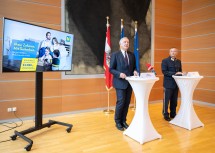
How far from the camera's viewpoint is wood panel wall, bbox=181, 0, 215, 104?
16.1 ft

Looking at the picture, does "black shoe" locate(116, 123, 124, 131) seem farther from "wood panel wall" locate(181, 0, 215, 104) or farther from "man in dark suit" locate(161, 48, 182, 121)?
"wood panel wall" locate(181, 0, 215, 104)

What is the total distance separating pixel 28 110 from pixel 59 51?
63.0 inches

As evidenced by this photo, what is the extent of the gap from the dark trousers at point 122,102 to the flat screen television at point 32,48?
1.05m

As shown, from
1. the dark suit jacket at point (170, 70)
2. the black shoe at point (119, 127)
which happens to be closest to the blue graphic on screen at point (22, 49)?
the black shoe at point (119, 127)

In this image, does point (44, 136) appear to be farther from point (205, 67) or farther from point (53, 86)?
point (205, 67)

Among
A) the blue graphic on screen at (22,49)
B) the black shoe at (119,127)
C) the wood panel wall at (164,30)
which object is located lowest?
the black shoe at (119,127)

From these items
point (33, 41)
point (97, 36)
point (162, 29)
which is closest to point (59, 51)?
point (33, 41)

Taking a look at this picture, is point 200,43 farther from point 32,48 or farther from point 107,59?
point 32,48

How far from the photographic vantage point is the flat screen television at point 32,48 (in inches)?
93.4

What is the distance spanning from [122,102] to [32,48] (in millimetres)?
1636

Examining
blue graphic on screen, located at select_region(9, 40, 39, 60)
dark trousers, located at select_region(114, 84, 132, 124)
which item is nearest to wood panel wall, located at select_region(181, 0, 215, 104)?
dark trousers, located at select_region(114, 84, 132, 124)

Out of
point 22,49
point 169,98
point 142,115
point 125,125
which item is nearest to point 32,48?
point 22,49

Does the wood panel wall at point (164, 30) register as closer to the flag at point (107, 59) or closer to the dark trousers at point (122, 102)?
the flag at point (107, 59)

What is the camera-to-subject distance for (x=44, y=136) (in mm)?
2871
